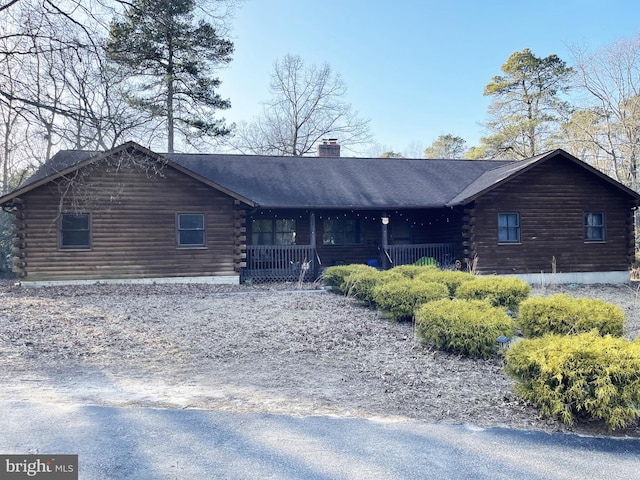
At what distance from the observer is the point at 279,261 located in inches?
614

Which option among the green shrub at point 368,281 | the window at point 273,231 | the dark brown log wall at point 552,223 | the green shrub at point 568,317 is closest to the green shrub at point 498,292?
the green shrub at point 568,317

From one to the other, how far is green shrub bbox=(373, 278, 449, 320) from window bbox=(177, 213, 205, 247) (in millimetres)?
7668

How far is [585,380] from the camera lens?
3.96 meters

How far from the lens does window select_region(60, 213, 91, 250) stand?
13756 millimetres

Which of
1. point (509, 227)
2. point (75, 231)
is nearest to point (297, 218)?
point (75, 231)

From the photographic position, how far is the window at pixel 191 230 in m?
14.6

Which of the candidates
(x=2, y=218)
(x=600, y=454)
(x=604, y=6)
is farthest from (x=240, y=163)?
(x=600, y=454)

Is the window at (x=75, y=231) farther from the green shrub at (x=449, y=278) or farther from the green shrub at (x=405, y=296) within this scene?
the green shrub at (x=449, y=278)

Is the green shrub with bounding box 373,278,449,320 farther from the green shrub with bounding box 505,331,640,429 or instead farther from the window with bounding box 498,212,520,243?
the window with bounding box 498,212,520,243

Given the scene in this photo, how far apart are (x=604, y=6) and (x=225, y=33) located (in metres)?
15.1

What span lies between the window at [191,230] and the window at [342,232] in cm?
463
